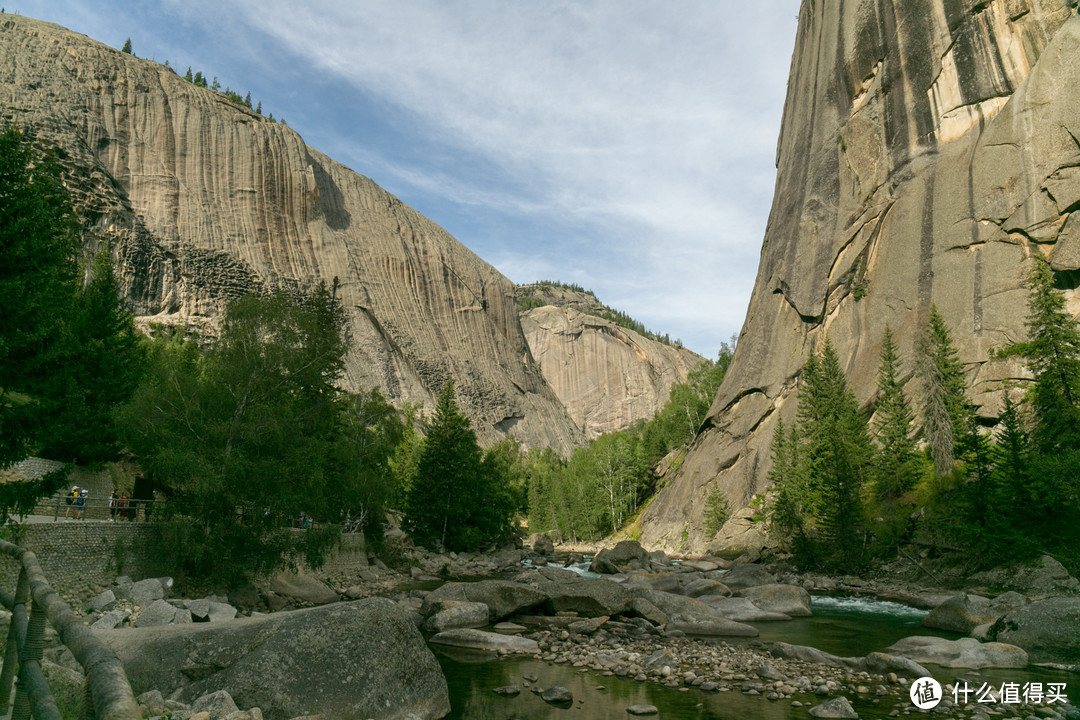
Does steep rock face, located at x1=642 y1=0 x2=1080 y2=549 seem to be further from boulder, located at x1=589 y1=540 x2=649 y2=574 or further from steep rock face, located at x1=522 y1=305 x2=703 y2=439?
steep rock face, located at x1=522 y1=305 x2=703 y2=439

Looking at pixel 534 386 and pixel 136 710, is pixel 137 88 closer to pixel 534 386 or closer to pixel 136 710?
pixel 534 386

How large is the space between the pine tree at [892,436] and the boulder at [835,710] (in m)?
28.2

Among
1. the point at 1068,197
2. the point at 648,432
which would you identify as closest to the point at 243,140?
the point at 648,432

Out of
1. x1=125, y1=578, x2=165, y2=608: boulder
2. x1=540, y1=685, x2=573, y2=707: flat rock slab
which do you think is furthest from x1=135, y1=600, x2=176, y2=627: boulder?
x1=540, y1=685, x2=573, y2=707: flat rock slab

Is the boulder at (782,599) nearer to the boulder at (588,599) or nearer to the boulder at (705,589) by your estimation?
the boulder at (705,589)

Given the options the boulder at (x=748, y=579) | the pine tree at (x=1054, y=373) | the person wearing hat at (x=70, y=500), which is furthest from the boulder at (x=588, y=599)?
the pine tree at (x=1054, y=373)

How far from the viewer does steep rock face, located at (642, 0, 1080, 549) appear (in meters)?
40.0

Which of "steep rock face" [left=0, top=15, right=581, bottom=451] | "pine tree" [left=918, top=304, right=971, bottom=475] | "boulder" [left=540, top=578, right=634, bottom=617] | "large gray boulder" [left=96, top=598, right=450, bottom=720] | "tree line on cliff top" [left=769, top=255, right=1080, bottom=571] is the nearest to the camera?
"large gray boulder" [left=96, top=598, right=450, bottom=720]

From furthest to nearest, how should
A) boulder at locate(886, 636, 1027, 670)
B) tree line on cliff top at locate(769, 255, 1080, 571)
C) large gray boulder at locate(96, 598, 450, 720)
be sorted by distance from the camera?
tree line on cliff top at locate(769, 255, 1080, 571) < boulder at locate(886, 636, 1027, 670) < large gray boulder at locate(96, 598, 450, 720)

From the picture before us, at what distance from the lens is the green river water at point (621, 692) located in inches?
445

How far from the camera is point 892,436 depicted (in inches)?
1460

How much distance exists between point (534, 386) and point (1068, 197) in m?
95.6

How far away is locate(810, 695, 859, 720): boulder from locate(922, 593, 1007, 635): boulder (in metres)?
9.75

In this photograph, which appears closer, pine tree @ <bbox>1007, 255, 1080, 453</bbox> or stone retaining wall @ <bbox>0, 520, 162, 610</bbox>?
stone retaining wall @ <bbox>0, 520, 162, 610</bbox>
